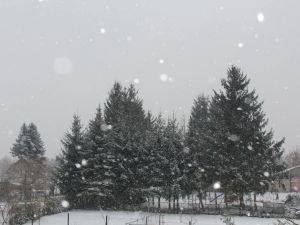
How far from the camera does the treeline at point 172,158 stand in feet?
125

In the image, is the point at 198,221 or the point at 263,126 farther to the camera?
the point at 263,126

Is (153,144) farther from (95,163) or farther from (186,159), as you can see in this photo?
(95,163)

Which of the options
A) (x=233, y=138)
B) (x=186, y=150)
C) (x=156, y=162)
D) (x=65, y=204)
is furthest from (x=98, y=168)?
(x=233, y=138)

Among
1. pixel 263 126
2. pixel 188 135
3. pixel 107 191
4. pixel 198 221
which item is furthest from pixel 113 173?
pixel 263 126

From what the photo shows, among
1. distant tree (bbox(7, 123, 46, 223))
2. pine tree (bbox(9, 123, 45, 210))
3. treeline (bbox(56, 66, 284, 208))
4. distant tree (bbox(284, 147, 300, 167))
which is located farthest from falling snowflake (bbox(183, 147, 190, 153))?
distant tree (bbox(284, 147, 300, 167))

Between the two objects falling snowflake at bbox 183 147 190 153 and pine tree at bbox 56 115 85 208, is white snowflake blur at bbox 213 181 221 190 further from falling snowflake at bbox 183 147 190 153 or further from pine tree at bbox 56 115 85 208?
pine tree at bbox 56 115 85 208

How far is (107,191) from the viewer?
40.1m

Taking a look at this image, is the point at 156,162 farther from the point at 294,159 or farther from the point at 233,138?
the point at 294,159

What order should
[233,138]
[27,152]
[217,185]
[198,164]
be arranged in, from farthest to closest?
[27,152] → [198,164] → [233,138] → [217,185]

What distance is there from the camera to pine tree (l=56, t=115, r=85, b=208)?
41.6 meters

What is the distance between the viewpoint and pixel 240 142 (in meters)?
38.5

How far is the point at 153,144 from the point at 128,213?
288 inches

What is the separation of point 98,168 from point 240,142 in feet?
46.1

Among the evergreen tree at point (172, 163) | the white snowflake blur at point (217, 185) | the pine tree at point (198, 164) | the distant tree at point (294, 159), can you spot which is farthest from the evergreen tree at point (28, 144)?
the distant tree at point (294, 159)
